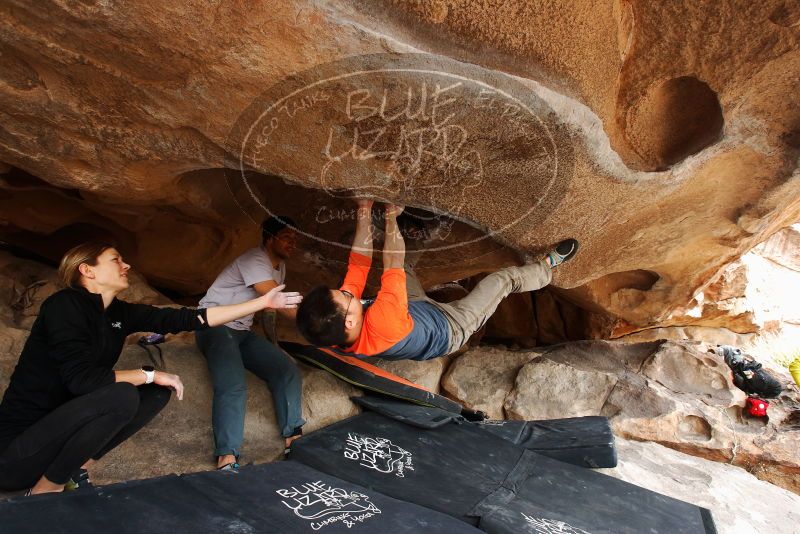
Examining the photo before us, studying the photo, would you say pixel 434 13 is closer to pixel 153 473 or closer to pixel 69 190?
pixel 153 473

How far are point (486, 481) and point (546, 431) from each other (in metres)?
0.69

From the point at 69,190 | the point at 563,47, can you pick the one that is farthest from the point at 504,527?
the point at 69,190

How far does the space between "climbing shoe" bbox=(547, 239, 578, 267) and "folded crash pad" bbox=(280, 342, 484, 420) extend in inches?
39.2

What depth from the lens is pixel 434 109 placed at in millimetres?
1899

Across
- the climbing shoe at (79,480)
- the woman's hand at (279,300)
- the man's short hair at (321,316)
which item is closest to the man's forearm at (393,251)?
the man's short hair at (321,316)

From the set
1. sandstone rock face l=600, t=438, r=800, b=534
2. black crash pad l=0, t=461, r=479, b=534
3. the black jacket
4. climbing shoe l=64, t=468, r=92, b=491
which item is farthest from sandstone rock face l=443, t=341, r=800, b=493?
the black jacket

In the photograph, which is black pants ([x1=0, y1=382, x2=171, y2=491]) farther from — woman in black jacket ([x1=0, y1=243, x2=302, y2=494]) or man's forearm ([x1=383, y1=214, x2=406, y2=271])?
man's forearm ([x1=383, y1=214, x2=406, y2=271])

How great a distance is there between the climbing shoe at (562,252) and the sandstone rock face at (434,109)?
0.08 meters

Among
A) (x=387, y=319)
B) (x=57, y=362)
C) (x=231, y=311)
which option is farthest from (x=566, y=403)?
(x=57, y=362)

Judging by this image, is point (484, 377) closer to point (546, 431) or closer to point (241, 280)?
point (546, 431)

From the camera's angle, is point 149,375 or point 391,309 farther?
point 391,309

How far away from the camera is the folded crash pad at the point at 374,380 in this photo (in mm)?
2859

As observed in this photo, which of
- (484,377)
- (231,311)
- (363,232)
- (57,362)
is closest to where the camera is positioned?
(57,362)

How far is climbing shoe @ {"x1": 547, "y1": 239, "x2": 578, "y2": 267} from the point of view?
3.00m
